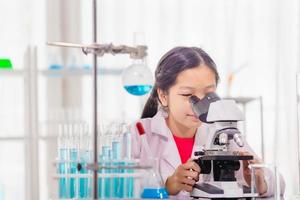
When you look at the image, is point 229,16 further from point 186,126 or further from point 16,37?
point 16,37

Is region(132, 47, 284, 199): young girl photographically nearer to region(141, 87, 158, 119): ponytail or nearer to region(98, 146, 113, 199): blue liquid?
region(141, 87, 158, 119): ponytail

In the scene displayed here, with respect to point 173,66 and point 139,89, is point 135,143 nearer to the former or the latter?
point 139,89

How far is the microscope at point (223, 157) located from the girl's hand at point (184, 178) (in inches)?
7.1

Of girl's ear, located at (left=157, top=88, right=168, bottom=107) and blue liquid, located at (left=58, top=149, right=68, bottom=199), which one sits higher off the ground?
girl's ear, located at (left=157, top=88, right=168, bottom=107)

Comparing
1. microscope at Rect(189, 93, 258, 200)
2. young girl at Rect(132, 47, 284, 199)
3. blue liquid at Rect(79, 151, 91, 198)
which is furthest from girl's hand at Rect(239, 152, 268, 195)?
blue liquid at Rect(79, 151, 91, 198)

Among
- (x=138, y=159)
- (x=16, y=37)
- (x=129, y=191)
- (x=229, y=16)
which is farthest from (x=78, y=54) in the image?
(x=129, y=191)

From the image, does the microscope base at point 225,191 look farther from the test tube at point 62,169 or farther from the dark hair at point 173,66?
the dark hair at point 173,66

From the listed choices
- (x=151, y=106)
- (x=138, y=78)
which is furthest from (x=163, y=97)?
(x=138, y=78)

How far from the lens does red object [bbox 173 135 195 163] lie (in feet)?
9.36

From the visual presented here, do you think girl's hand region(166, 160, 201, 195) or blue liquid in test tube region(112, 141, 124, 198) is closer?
blue liquid in test tube region(112, 141, 124, 198)

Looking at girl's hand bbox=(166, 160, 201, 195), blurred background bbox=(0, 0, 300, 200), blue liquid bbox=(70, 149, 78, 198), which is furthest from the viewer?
blurred background bbox=(0, 0, 300, 200)

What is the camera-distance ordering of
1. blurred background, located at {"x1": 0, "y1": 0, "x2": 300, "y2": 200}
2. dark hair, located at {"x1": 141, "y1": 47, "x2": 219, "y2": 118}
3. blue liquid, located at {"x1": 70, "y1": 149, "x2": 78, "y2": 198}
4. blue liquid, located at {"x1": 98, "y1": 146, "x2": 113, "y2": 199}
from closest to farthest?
1. blue liquid, located at {"x1": 98, "y1": 146, "x2": 113, "y2": 199}
2. blue liquid, located at {"x1": 70, "y1": 149, "x2": 78, "y2": 198}
3. dark hair, located at {"x1": 141, "y1": 47, "x2": 219, "y2": 118}
4. blurred background, located at {"x1": 0, "y1": 0, "x2": 300, "y2": 200}

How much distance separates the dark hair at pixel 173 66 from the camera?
2.91 metres

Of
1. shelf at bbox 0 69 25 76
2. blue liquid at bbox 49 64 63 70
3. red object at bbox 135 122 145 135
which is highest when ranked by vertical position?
blue liquid at bbox 49 64 63 70
